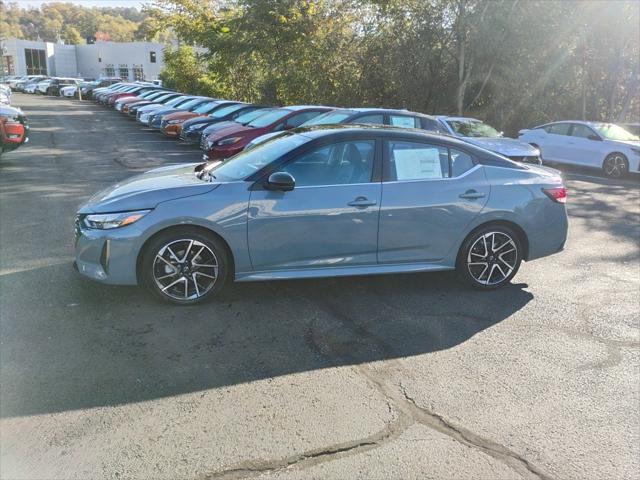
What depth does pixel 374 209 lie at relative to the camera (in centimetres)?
509

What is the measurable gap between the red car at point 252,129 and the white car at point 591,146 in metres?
7.08

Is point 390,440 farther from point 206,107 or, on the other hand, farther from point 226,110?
point 206,107

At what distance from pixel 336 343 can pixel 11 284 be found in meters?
3.16

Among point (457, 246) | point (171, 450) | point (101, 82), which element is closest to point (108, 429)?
point (171, 450)

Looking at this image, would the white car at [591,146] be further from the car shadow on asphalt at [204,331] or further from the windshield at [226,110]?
the car shadow on asphalt at [204,331]

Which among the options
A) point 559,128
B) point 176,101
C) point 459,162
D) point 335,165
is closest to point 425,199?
point 459,162

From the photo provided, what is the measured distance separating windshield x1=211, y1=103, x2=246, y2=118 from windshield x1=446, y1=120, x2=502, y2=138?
742 centimetres

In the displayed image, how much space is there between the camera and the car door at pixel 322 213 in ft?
15.9

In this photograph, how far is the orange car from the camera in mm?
17017

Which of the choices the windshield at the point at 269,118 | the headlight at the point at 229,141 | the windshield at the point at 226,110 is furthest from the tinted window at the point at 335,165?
the windshield at the point at 226,110

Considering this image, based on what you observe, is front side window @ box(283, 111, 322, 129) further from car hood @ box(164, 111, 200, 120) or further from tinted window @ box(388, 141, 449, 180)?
tinted window @ box(388, 141, 449, 180)

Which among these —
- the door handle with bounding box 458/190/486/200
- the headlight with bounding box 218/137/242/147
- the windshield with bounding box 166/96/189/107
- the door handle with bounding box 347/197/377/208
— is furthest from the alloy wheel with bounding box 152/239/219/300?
the windshield with bounding box 166/96/189/107

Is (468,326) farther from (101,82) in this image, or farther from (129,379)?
(101,82)

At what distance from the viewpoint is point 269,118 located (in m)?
13.3
